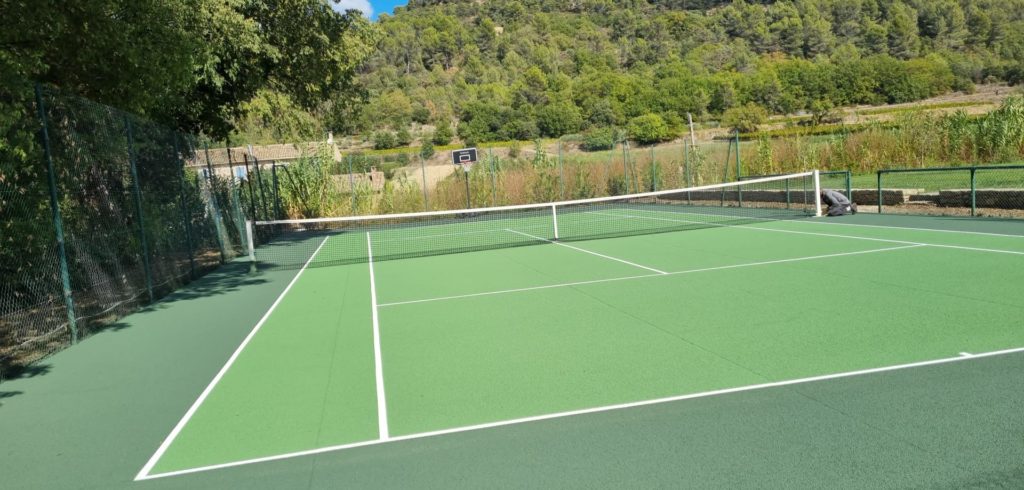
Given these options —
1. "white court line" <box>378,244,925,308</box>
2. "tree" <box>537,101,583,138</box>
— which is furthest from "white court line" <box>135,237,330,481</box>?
"tree" <box>537,101,583,138</box>

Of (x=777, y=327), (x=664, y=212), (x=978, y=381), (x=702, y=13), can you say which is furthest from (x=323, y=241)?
(x=702, y=13)

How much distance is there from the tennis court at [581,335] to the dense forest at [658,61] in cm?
6139

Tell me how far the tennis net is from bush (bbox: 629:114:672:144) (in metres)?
65.3

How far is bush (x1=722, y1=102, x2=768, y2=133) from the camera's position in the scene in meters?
85.8

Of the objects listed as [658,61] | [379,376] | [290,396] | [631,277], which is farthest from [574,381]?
[658,61]

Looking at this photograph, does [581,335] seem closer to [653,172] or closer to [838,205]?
[838,205]

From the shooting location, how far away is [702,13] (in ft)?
576

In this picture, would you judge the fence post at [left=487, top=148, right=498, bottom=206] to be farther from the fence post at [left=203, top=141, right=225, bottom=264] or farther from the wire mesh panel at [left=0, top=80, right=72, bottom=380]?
the wire mesh panel at [left=0, top=80, right=72, bottom=380]

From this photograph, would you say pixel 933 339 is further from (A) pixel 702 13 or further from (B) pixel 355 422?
(A) pixel 702 13

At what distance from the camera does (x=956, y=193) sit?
17.0 metres

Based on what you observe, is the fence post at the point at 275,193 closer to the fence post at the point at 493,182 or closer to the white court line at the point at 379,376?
the fence post at the point at 493,182

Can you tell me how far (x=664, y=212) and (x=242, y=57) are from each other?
14.5 m

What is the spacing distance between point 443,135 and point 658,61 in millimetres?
60354

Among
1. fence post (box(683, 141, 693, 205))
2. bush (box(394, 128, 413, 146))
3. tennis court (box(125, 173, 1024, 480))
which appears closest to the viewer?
tennis court (box(125, 173, 1024, 480))
